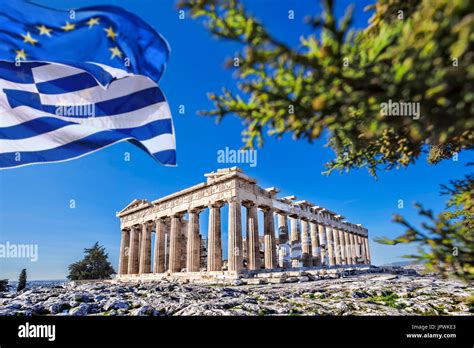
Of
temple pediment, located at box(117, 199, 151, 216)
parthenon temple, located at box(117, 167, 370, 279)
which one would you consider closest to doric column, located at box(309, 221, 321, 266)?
parthenon temple, located at box(117, 167, 370, 279)

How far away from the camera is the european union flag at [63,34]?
988cm

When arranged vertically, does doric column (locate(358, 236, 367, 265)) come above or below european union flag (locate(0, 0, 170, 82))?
below

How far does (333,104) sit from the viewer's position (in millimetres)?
3531

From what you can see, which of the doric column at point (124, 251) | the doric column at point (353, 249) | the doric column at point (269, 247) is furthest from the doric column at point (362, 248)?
the doric column at point (124, 251)

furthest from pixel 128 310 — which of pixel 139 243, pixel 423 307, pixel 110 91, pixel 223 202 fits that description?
pixel 139 243

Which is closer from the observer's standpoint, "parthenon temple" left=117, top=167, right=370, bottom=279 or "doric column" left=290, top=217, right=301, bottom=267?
"parthenon temple" left=117, top=167, right=370, bottom=279

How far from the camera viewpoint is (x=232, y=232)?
90.2ft

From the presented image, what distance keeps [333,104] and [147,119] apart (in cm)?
824

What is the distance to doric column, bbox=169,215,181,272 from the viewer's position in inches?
1355

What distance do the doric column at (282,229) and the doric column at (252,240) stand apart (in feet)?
25.6

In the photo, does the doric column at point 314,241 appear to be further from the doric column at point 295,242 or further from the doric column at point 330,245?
the doric column at point 330,245

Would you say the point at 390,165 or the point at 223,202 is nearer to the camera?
the point at 390,165

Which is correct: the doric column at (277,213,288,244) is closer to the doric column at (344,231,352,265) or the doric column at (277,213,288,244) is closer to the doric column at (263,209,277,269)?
the doric column at (263,209,277,269)
